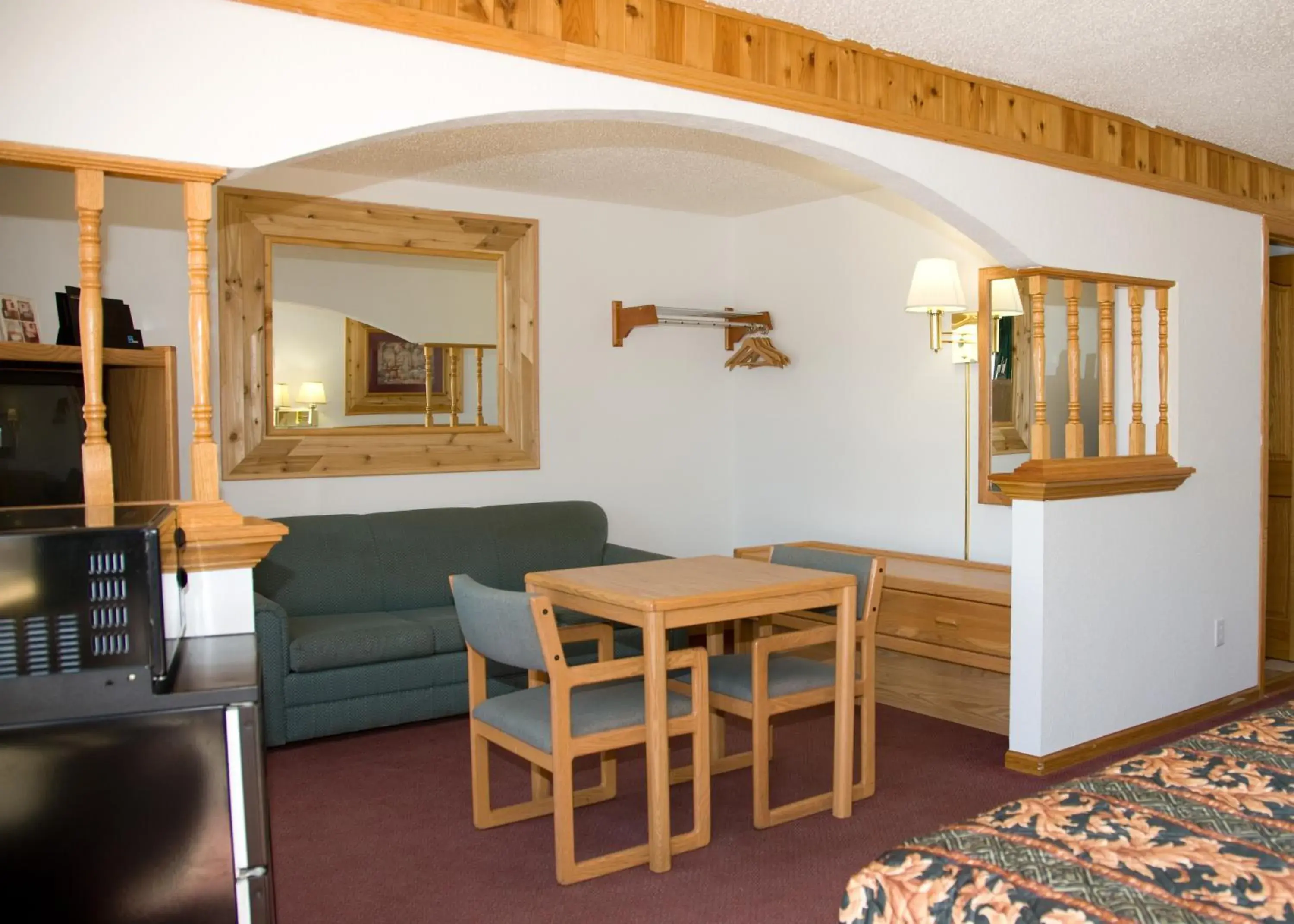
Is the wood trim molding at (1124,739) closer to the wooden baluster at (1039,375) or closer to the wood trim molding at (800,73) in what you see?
the wooden baluster at (1039,375)

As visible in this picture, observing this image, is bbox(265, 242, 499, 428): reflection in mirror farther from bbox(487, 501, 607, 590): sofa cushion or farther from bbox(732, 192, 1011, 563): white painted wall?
bbox(732, 192, 1011, 563): white painted wall

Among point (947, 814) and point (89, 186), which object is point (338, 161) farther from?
point (947, 814)

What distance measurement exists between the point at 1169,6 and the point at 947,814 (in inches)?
95.3

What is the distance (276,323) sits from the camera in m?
5.04

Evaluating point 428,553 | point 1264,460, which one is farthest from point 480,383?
point 1264,460

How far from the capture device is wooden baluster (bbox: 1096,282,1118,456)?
13.9 ft

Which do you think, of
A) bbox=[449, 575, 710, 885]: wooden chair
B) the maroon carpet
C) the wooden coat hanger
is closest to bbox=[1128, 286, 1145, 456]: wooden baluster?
the maroon carpet

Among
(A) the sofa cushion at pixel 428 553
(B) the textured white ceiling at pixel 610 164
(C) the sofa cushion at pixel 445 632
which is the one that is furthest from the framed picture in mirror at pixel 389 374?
(C) the sofa cushion at pixel 445 632

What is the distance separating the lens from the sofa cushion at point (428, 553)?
5000 millimetres

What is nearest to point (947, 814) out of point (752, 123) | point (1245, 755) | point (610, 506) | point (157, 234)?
point (1245, 755)

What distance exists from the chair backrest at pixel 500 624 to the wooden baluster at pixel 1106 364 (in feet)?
7.82

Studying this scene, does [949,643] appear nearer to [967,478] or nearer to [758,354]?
[967,478]

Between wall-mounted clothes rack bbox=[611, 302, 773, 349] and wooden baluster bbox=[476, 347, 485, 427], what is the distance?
731 mm

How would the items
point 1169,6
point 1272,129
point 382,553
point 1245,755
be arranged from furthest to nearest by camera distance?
point 382,553
point 1272,129
point 1169,6
point 1245,755
